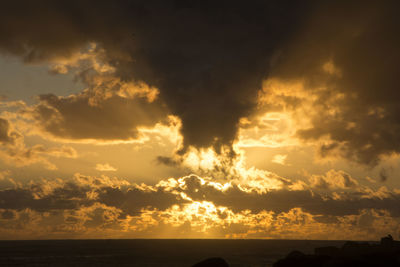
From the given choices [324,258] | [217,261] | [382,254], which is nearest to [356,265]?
[382,254]

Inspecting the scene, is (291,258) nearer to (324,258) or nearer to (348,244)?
(324,258)

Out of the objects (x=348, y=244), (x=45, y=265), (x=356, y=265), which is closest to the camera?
(x=356, y=265)

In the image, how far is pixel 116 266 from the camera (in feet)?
283

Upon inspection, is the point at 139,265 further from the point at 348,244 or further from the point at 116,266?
the point at 348,244

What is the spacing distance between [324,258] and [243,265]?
142 ft

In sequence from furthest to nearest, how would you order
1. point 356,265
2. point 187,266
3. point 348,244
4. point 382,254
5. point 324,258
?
point 187,266, point 348,244, point 324,258, point 382,254, point 356,265

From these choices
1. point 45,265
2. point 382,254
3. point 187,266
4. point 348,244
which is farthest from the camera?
point 45,265

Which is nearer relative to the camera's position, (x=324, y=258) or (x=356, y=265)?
(x=356, y=265)

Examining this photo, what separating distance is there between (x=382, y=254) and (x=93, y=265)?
232 feet

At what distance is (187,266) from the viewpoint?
280 ft

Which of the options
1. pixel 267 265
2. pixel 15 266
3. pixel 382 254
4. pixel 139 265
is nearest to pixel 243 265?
pixel 267 265

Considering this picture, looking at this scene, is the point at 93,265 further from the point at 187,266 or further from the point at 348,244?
the point at 348,244

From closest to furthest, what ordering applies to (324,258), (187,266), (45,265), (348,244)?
(324,258)
(348,244)
(187,266)
(45,265)

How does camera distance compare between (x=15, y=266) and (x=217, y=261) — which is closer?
(x=217, y=261)
